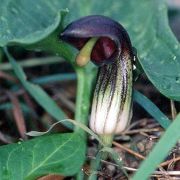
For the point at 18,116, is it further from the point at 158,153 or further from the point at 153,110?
the point at 158,153

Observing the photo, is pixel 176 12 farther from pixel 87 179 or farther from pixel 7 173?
pixel 7 173

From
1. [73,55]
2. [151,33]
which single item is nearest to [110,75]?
[73,55]

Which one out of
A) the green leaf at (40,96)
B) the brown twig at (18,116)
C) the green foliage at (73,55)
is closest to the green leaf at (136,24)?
the green foliage at (73,55)

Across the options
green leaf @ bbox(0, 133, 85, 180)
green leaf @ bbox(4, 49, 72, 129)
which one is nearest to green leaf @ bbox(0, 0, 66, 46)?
green leaf @ bbox(4, 49, 72, 129)

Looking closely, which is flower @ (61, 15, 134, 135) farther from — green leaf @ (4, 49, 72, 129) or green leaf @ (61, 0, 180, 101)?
green leaf @ (4, 49, 72, 129)

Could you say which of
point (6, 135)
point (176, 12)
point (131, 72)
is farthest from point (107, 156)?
point (176, 12)

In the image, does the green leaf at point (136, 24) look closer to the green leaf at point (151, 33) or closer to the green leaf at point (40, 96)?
the green leaf at point (151, 33)
